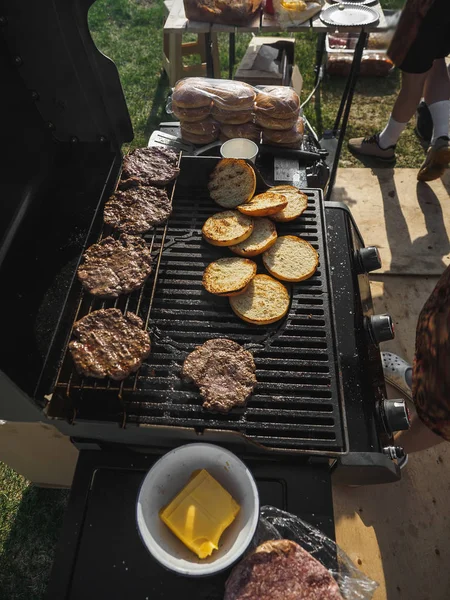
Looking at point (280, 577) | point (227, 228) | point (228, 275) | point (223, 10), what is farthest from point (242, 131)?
point (280, 577)

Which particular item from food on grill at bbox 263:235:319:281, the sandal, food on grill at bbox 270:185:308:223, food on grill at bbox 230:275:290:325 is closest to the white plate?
food on grill at bbox 270:185:308:223

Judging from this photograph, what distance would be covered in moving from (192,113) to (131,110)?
394 cm

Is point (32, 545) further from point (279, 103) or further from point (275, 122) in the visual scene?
point (279, 103)

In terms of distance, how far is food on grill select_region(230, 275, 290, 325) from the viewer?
8.36 ft

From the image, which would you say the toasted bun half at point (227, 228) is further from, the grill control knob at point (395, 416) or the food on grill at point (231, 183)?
the grill control knob at point (395, 416)

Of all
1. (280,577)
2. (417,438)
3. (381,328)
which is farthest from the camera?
(417,438)

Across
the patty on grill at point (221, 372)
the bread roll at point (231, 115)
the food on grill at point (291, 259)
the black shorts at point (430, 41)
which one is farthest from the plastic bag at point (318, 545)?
the black shorts at point (430, 41)

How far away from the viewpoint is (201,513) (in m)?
1.90

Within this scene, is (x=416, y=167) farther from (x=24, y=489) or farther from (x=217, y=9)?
(x=24, y=489)

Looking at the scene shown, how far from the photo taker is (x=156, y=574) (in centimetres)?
A: 199

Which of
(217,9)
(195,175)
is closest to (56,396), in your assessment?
(195,175)

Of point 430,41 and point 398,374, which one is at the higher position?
point 430,41

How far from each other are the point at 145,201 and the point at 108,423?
168 cm

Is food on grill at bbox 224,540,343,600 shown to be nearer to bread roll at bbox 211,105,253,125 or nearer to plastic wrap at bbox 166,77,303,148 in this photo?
plastic wrap at bbox 166,77,303,148
